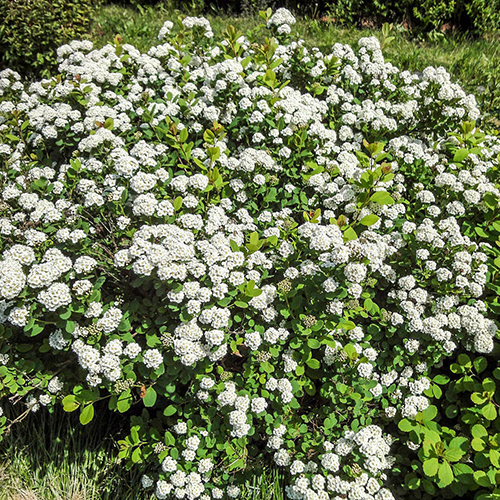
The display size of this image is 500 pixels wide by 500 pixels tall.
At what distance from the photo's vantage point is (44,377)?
2.93 metres

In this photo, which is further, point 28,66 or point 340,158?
point 28,66

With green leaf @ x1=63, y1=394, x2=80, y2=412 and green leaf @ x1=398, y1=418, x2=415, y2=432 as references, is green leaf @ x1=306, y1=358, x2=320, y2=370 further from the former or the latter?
green leaf @ x1=63, y1=394, x2=80, y2=412

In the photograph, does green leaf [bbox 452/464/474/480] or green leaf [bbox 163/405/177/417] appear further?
green leaf [bbox 163/405/177/417]

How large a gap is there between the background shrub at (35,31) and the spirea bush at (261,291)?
3.32m

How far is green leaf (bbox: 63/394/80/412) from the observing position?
103 inches

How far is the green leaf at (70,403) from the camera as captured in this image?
262cm

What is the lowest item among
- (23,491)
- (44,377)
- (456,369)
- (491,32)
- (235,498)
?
(23,491)

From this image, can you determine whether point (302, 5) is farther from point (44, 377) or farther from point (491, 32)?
point (44, 377)

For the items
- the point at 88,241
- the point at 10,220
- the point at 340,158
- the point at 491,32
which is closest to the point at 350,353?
the point at 340,158

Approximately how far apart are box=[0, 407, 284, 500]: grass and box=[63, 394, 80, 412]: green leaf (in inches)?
32.3

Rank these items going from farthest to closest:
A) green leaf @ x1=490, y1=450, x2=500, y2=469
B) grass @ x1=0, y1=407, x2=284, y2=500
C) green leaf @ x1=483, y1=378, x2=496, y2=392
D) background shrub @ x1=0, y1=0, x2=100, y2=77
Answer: background shrub @ x1=0, y1=0, x2=100, y2=77 → grass @ x1=0, y1=407, x2=284, y2=500 → green leaf @ x1=483, y1=378, x2=496, y2=392 → green leaf @ x1=490, y1=450, x2=500, y2=469

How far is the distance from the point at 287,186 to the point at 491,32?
6196mm

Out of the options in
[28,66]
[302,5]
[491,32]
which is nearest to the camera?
Result: [28,66]

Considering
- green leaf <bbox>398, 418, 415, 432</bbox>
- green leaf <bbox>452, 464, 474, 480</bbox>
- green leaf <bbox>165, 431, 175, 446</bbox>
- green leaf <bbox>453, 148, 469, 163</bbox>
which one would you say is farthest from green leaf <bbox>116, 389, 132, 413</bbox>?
green leaf <bbox>453, 148, 469, 163</bbox>
